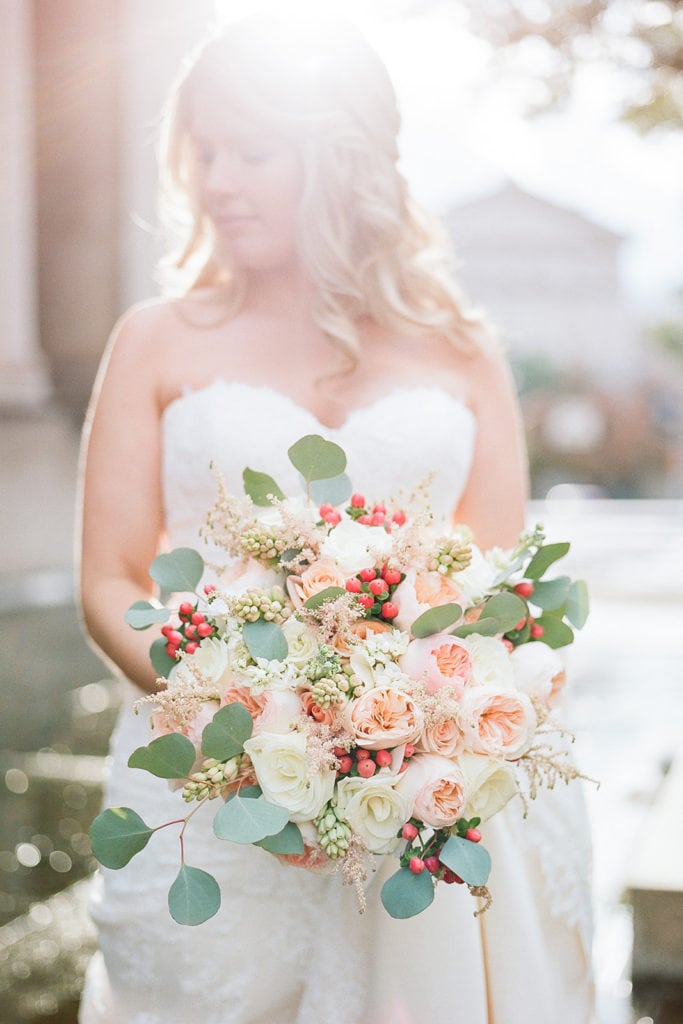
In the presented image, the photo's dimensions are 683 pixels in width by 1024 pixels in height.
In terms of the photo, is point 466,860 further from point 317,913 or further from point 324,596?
point 317,913

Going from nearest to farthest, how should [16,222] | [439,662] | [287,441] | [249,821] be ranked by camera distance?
[249,821] → [439,662] → [287,441] → [16,222]

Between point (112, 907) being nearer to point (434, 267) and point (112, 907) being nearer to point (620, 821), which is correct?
point (434, 267)

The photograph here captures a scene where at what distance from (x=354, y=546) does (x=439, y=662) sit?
22 cm

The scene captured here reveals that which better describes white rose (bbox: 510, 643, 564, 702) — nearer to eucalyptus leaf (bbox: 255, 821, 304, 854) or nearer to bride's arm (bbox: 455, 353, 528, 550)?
eucalyptus leaf (bbox: 255, 821, 304, 854)

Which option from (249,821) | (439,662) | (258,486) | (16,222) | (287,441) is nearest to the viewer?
(249,821)

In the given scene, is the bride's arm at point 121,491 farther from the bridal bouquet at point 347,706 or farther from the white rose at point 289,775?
the white rose at point 289,775

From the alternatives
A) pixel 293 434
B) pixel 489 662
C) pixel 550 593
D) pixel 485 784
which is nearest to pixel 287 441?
pixel 293 434

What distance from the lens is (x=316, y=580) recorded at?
188 cm

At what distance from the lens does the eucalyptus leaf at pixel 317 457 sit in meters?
2.04

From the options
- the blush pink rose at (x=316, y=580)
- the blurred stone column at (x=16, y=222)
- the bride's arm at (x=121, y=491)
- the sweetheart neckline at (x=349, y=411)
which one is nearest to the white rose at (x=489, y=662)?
the blush pink rose at (x=316, y=580)

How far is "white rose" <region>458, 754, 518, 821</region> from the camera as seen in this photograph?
184 cm

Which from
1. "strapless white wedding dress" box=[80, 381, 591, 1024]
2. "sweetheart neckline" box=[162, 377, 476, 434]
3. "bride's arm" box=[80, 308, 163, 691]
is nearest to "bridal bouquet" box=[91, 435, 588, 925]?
"strapless white wedding dress" box=[80, 381, 591, 1024]

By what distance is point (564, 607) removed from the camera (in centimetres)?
212

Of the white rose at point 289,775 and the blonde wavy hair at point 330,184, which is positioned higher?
the blonde wavy hair at point 330,184
